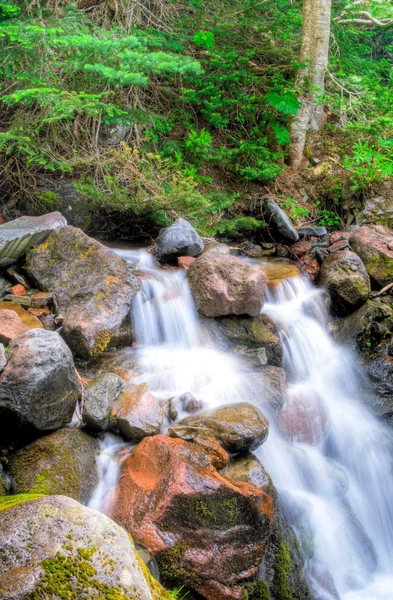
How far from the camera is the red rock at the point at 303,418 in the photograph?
4.32m

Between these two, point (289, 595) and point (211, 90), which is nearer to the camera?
point (289, 595)

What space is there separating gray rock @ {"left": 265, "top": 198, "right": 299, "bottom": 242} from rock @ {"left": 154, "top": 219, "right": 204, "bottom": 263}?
1990 millimetres

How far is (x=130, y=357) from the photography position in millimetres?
4648

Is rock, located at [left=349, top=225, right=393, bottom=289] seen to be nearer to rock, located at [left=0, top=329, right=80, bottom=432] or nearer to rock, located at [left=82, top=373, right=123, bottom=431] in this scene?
rock, located at [left=82, top=373, right=123, bottom=431]

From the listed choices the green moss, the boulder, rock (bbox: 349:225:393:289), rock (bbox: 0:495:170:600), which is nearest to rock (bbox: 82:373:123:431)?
the green moss

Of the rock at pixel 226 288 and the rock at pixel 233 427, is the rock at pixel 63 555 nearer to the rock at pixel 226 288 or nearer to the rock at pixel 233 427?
the rock at pixel 233 427

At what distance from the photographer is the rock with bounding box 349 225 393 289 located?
638 centimetres

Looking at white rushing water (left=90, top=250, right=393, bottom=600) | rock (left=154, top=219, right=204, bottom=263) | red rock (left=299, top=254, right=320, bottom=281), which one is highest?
rock (left=154, top=219, right=204, bottom=263)

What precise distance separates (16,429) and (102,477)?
72cm

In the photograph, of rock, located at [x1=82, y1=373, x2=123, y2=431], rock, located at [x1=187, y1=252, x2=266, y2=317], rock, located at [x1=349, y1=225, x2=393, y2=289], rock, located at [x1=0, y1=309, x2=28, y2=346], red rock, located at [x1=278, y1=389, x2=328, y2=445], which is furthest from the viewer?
rock, located at [x1=349, y1=225, x2=393, y2=289]

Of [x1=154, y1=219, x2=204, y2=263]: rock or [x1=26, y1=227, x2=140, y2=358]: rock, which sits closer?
[x1=26, y1=227, x2=140, y2=358]: rock

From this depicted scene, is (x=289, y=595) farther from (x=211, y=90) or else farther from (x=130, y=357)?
(x=211, y=90)

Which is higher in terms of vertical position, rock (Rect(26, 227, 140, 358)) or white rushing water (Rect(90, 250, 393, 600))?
rock (Rect(26, 227, 140, 358))

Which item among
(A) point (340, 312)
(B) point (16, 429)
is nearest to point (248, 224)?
(A) point (340, 312)
